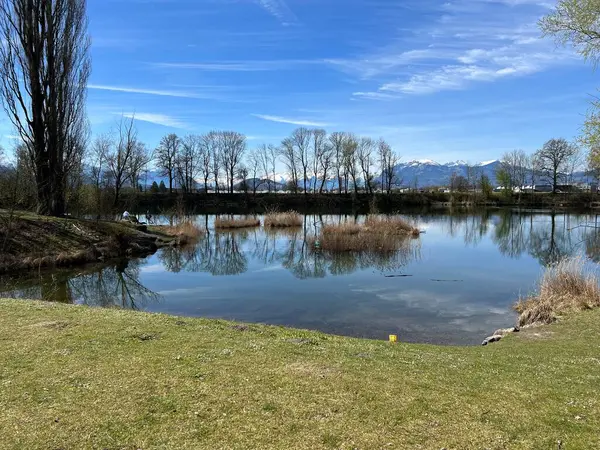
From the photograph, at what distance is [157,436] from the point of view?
3.52m

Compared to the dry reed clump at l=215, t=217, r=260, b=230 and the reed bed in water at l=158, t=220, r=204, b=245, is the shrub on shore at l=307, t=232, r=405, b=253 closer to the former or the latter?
the reed bed in water at l=158, t=220, r=204, b=245

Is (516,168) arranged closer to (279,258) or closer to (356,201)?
(356,201)

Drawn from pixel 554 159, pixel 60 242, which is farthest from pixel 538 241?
pixel 554 159

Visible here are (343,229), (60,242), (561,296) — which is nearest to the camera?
(561,296)

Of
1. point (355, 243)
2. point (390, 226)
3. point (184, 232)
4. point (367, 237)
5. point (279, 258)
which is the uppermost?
point (390, 226)

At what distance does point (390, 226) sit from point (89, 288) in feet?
70.4

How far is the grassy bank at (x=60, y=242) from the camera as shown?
733 inches

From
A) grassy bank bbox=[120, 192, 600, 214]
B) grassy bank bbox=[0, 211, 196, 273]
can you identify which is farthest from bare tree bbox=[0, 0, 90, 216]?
grassy bank bbox=[120, 192, 600, 214]

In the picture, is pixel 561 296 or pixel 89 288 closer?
pixel 561 296

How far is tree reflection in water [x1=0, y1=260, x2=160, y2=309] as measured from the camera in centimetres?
1382

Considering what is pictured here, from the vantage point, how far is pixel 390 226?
31266mm

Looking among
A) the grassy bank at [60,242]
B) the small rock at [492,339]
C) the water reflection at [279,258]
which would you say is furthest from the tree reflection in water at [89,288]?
the small rock at [492,339]

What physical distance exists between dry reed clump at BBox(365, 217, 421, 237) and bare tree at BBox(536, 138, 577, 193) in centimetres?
6411

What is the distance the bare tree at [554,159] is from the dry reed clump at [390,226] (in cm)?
6411
